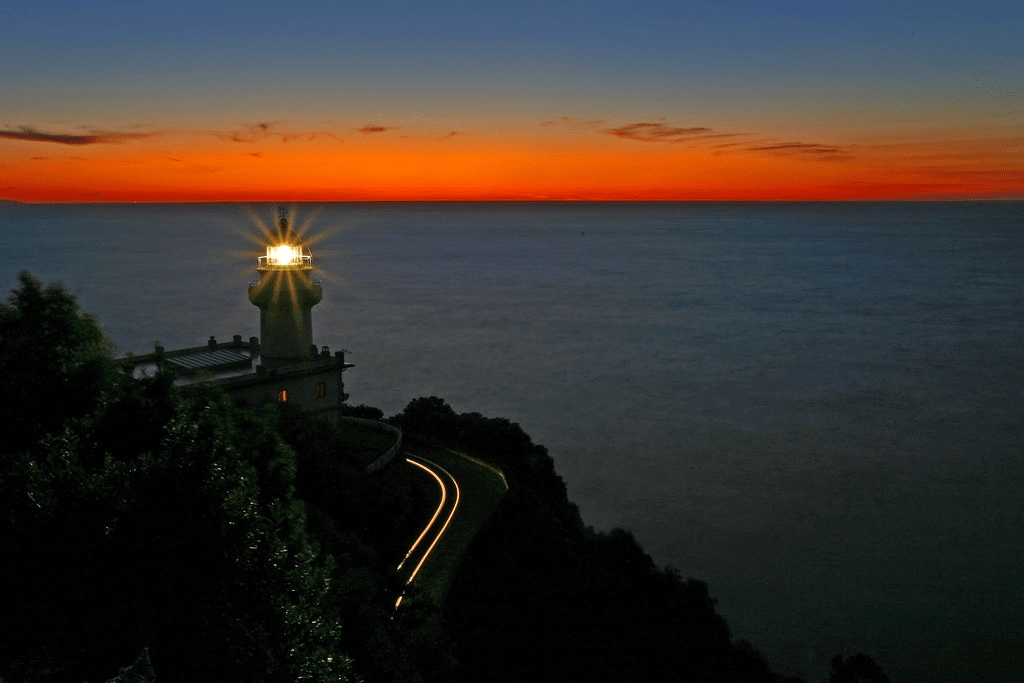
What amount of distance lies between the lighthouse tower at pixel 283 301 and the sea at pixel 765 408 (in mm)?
20698

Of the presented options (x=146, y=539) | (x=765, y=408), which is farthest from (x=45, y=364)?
(x=765, y=408)

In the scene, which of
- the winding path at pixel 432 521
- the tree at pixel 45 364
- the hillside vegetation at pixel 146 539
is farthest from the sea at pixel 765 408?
the tree at pixel 45 364

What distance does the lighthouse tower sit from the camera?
1272 inches

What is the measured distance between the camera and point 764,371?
7981 cm

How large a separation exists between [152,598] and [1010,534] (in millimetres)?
43346

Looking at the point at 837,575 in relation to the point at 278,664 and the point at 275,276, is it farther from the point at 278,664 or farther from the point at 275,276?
the point at 278,664

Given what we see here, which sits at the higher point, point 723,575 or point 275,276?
point 275,276

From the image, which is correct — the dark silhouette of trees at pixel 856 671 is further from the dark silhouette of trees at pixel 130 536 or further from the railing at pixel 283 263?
the railing at pixel 283 263

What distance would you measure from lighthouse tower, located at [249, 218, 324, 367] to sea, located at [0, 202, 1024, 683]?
20698 mm

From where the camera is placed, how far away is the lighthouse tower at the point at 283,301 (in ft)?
106

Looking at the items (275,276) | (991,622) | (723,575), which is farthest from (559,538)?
(991,622)

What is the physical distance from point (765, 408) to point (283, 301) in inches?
1765

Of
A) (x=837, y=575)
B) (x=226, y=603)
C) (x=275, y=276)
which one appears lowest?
(x=837, y=575)

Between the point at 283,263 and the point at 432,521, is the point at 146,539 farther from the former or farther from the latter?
the point at 283,263
